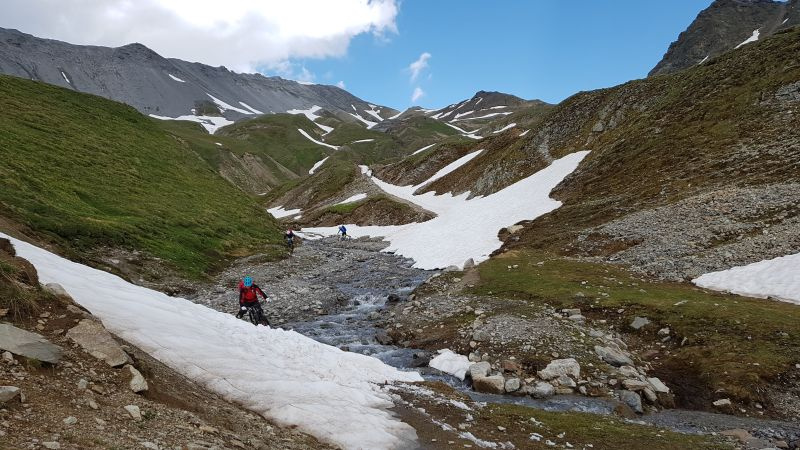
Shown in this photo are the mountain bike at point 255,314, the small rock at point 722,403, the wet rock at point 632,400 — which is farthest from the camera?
the mountain bike at point 255,314

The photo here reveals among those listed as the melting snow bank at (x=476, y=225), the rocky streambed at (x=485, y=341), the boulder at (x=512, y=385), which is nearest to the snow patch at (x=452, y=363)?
the rocky streambed at (x=485, y=341)

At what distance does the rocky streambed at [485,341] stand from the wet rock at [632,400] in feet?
0.12

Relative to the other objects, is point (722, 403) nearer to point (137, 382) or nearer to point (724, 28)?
point (137, 382)

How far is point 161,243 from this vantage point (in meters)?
38.6

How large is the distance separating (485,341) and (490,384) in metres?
4.29

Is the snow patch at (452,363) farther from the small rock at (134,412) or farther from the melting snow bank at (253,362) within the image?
the small rock at (134,412)

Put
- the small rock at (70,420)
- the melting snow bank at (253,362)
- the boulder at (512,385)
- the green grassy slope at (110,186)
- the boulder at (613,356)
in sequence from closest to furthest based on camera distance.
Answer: the small rock at (70,420) < the melting snow bank at (253,362) < the boulder at (512,385) < the boulder at (613,356) < the green grassy slope at (110,186)

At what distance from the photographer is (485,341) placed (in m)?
22.5

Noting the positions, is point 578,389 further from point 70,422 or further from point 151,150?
point 151,150

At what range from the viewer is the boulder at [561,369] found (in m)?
18.8

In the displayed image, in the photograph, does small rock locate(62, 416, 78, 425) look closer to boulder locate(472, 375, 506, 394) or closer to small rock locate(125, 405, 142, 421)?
small rock locate(125, 405, 142, 421)

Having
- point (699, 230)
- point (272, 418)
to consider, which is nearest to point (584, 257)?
point (699, 230)

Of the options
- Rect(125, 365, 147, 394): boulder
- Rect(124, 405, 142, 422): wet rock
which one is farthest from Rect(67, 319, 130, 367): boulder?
Rect(124, 405, 142, 422): wet rock

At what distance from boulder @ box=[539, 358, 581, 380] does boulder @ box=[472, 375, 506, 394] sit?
1.96m
